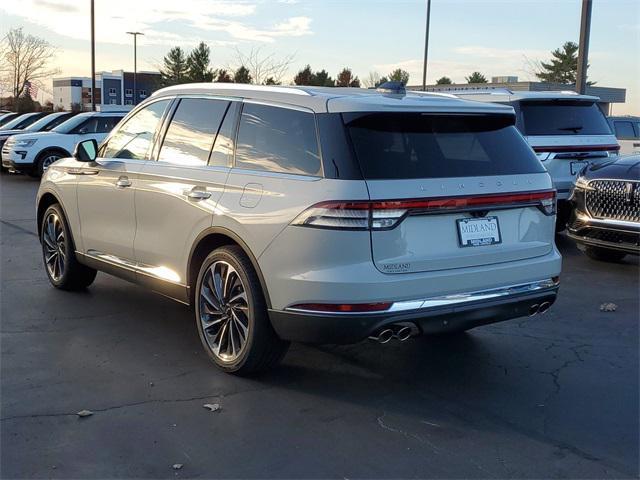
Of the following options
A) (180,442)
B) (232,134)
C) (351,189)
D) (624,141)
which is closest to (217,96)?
(232,134)

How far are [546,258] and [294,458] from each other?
213cm

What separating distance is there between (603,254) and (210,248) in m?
5.82

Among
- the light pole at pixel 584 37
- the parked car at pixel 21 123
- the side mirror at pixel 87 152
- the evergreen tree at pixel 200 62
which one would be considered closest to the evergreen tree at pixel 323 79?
the evergreen tree at pixel 200 62

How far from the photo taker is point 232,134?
500cm

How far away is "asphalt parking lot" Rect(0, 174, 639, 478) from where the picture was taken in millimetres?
3703

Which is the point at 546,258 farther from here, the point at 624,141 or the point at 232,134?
the point at 624,141

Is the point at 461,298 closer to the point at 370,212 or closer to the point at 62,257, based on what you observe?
the point at 370,212

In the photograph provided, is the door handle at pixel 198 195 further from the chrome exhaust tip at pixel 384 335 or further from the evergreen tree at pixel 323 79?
the evergreen tree at pixel 323 79

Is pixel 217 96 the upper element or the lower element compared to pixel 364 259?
upper

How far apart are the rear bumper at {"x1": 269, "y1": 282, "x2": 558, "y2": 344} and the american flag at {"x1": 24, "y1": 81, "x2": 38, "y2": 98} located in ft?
197

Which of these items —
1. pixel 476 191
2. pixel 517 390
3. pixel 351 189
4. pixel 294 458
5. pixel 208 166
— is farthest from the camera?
pixel 208 166

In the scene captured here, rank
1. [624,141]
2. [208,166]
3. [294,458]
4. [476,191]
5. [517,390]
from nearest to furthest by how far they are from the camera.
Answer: [294,458] < [476,191] < [517,390] < [208,166] < [624,141]

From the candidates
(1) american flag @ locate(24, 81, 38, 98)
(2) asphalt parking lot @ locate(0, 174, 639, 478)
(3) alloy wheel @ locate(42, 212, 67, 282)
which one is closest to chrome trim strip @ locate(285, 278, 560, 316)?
(2) asphalt parking lot @ locate(0, 174, 639, 478)

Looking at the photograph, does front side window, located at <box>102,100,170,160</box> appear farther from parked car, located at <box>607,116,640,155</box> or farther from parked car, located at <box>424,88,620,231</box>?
parked car, located at <box>607,116,640,155</box>
